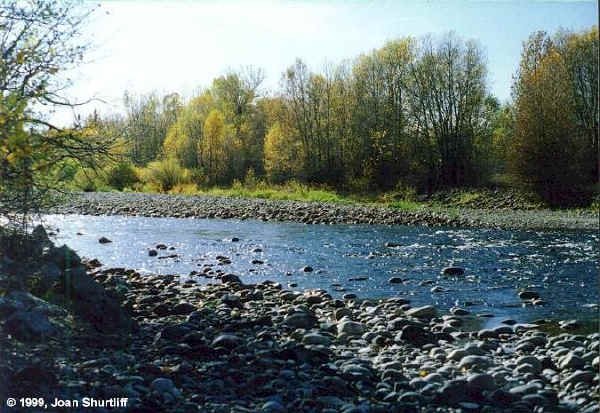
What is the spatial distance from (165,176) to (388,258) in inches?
1393

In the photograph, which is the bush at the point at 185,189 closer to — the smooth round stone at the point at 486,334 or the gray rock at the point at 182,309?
the gray rock at the point at 182,309

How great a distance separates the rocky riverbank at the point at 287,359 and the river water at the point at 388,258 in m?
1.77

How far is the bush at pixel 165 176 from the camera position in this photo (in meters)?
46.8

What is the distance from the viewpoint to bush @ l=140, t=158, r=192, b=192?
46750mm

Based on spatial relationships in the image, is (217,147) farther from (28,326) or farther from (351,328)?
(28,326)

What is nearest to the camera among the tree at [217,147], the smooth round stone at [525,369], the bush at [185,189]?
the smooth round stone at [525,369]

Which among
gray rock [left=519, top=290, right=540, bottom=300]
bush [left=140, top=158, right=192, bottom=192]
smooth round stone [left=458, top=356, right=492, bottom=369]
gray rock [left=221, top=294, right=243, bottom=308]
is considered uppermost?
bush [left=140, top=158, right=192, bottom=192]

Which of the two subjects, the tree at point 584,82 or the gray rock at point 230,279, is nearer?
the gray rock at point 230,279

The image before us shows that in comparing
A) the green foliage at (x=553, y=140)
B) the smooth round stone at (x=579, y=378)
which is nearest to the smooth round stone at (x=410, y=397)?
the smooth round stone at (x=579, y=378)

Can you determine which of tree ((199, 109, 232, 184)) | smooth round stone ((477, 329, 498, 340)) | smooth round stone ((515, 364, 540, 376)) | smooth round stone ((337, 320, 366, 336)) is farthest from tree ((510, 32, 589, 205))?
tree ((199, 109, 232, 184))

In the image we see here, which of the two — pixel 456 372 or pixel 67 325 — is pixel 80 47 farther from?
pixel 456 372

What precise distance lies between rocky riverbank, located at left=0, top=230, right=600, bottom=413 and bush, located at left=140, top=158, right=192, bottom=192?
39.0 metres

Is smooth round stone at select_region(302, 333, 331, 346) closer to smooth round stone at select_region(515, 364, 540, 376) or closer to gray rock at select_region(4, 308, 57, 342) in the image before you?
smooth round stone at select_region(515, 364, 540, 376)

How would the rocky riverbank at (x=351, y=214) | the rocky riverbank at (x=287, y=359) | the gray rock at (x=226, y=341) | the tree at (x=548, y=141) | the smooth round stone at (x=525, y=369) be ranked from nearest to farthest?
1. the rocky riverbank at (x=287, y=359)
2. the smooth round stone at (x=525, y=369)
3. the gray rock at (x=226, y=341)
4. the rocky riverbank at (x=351, y=214)
5. the tree at (x=548, y=141)
